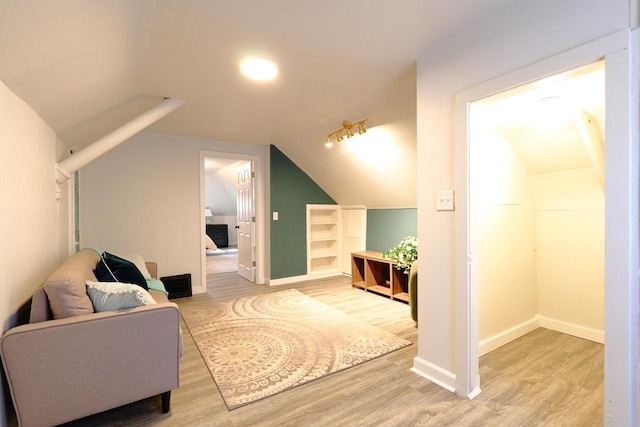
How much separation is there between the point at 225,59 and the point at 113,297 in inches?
66.7

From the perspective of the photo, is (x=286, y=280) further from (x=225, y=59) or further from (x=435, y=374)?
(x=225, y=59)

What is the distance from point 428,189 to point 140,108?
9.23 ft

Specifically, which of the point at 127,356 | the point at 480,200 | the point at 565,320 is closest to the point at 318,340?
the point at 127,356

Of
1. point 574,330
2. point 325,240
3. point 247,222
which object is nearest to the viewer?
point 574,330

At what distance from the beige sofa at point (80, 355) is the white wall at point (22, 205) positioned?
0.16m

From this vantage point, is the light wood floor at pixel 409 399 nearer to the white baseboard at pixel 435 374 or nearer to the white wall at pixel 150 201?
the white baseboard at pixel 435 374

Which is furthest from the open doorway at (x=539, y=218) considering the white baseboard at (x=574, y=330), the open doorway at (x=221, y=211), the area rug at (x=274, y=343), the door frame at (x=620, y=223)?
the open doorway at (x=221, y=211)

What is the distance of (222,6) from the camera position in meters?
1.49

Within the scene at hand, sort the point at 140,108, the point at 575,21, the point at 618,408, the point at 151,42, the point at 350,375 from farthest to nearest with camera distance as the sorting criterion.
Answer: the point at 140,108 < the point at 350,375 < the point at 151,42 < the point at 575,21 < the point at 618,408


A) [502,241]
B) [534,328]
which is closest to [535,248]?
[502,241]

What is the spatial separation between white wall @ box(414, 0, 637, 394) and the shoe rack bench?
1684 mm

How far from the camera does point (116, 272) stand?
2.08 metres

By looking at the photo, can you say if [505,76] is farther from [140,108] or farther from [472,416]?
[140,108]

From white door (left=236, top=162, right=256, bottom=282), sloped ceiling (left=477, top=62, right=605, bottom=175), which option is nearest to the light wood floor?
sloped ceiling (left=477, top=62, right=605, bottom=175)
